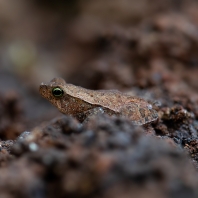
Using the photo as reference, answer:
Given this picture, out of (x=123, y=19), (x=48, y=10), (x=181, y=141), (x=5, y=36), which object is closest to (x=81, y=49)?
(x=123, y=19)

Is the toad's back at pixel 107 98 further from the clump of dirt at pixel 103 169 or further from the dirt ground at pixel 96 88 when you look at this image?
the clump of dirt at pixel 103 169

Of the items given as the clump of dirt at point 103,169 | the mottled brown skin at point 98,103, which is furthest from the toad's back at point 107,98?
the clump of dirt at point 103,169

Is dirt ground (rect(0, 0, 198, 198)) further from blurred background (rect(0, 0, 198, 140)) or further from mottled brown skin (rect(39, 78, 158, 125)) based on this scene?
mottled brown skin (rect(39, 78, 158, 125))

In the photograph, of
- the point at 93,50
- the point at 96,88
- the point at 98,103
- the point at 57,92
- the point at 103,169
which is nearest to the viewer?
the point at 103,169

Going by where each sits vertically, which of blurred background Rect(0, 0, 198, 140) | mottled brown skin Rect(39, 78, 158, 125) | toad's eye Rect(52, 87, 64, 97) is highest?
blurred background Rect(0, 0, 198, 140)

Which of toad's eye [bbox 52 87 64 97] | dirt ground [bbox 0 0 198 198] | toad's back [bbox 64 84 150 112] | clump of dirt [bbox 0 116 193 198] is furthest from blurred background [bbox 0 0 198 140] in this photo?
clump of dirt [bbox 0 116 193 198]

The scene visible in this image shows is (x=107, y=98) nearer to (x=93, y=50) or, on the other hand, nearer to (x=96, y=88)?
(x=96, y=88)

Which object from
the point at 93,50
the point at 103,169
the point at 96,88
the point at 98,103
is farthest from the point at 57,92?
the point at 93,50
